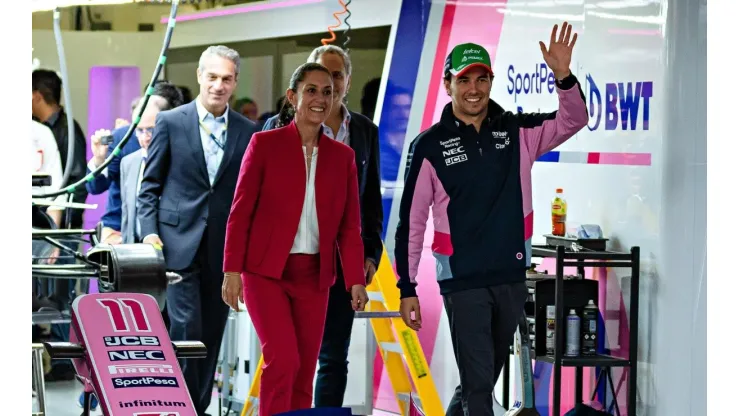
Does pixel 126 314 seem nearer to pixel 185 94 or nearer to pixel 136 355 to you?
pixel 136 355

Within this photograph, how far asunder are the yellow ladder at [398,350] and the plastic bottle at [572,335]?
0.98 meters

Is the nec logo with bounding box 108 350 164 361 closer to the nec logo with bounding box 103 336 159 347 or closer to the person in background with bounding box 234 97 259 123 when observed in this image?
the nec logo with bounding box 103 336 159 347

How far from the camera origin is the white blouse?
17.8 ft

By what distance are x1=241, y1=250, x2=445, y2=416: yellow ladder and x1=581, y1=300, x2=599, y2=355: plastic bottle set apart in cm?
102

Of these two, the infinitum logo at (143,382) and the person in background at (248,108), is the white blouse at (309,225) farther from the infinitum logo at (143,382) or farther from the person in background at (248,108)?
the person in background at (248,108)

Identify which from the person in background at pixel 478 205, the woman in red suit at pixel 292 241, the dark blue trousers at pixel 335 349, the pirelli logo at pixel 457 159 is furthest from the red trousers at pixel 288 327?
the pirelli logo at pixel 457 159

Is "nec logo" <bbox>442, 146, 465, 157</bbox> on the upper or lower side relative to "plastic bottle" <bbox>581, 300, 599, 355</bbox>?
upper

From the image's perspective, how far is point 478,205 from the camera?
17.5 feet

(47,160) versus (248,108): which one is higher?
(248,108)

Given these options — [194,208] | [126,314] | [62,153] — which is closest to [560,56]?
[126,314]

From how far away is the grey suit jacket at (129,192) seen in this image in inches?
258

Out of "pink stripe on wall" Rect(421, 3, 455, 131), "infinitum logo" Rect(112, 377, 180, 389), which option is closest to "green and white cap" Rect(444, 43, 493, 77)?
"infinitum logo" Rect(112, 377, 180, 389)

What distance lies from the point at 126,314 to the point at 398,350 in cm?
218
